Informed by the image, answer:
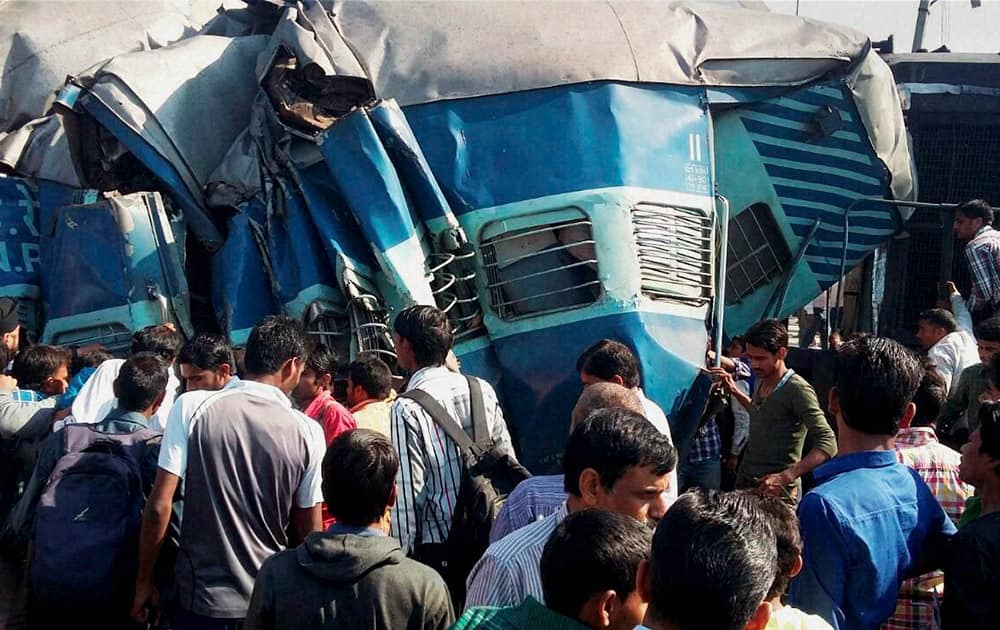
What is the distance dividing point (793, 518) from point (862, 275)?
5161 millimetres

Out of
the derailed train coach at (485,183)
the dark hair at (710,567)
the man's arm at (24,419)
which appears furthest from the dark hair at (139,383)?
the dark hair at (710,567)

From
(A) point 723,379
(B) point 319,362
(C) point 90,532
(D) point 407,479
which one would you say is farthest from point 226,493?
(A) point 723,379

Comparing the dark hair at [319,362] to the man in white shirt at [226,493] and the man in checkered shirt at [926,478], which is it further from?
the man in checkered shirt at [926,478]

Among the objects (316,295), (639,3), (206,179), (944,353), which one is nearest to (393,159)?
(316,295)

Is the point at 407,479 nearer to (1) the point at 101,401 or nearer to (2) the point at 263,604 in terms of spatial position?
(2) the point at 263,604

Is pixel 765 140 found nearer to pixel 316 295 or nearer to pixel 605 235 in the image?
pixel 605 235

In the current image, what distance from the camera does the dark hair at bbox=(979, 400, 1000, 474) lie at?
9.44ft

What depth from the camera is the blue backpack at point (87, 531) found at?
3.55 meters

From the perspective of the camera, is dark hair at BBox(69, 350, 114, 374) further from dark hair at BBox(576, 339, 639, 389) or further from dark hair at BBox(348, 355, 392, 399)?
dark hair at BBox(576, 339, 639, 389)

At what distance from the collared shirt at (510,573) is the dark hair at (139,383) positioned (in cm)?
167

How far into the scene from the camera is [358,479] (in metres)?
2.85

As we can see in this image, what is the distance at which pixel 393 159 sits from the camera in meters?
5.94

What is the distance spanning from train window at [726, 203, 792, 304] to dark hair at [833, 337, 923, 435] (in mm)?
3744

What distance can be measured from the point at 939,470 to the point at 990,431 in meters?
0.67
